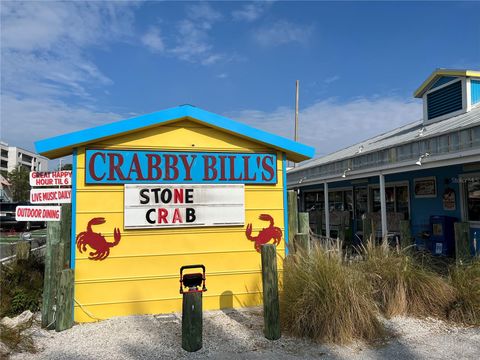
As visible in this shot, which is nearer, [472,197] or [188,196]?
[188,196]

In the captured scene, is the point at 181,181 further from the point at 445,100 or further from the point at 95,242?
the point at 445,100

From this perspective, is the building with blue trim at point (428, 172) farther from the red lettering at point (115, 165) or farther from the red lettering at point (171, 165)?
the red lettering at point (115, 165)

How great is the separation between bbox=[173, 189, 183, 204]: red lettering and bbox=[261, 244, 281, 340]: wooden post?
1595mm

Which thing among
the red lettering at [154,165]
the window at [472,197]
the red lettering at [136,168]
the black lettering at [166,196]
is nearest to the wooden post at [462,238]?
the window at [472,197]

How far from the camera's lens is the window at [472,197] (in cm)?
923

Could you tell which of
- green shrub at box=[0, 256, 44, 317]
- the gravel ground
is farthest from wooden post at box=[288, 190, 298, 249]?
green shrub at box=[0, 256, 44, 317]

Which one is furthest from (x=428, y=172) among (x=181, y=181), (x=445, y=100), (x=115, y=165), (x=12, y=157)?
(x=12, y=157)

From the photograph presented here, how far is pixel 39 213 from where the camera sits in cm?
553

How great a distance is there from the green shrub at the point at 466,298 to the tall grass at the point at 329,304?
1.20 m

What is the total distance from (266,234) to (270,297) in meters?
1.54

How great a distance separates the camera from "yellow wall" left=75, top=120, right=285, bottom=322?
17.3ft

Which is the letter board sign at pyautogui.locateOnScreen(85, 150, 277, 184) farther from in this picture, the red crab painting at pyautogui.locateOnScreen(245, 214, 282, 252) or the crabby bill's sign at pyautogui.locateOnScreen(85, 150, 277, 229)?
the red crab painting at pyautogui.locateOnScreen(245, 214, 282, 252)

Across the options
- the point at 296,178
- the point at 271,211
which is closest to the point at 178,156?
the point at 271,211

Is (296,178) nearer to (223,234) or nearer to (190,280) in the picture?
(223,234)
